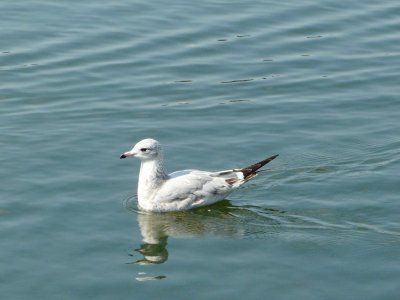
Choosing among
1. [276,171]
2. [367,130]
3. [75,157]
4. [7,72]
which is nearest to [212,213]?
[276,171]

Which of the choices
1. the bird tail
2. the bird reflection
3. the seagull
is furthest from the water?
the bird tail

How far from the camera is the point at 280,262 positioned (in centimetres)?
1516

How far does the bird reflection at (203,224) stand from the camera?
16.1 metres

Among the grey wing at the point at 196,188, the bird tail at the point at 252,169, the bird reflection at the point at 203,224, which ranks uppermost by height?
the bird tail at the point at 252,169

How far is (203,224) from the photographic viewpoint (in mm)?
16844

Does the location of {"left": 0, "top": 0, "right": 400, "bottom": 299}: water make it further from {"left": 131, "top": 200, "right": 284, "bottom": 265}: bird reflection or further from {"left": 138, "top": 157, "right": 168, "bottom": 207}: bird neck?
{"left": 138, "top": 157, "right": 168, "bottom": 207}: bird neck

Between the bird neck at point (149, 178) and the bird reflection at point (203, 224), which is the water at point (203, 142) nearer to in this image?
the bird reflection at point (203, 224)

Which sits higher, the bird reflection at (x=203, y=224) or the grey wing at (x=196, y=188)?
the grey wing at (x=196, y=188)

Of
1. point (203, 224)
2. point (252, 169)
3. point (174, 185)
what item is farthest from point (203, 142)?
point (203, 224)

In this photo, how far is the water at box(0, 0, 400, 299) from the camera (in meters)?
15.0

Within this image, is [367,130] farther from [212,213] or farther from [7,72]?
[7,72]

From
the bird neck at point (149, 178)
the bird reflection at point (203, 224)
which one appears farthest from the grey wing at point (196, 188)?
the bird reflection at point (203, 224)

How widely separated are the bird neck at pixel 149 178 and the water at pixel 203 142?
0.99 ft

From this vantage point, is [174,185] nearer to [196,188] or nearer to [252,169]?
[196,188]
